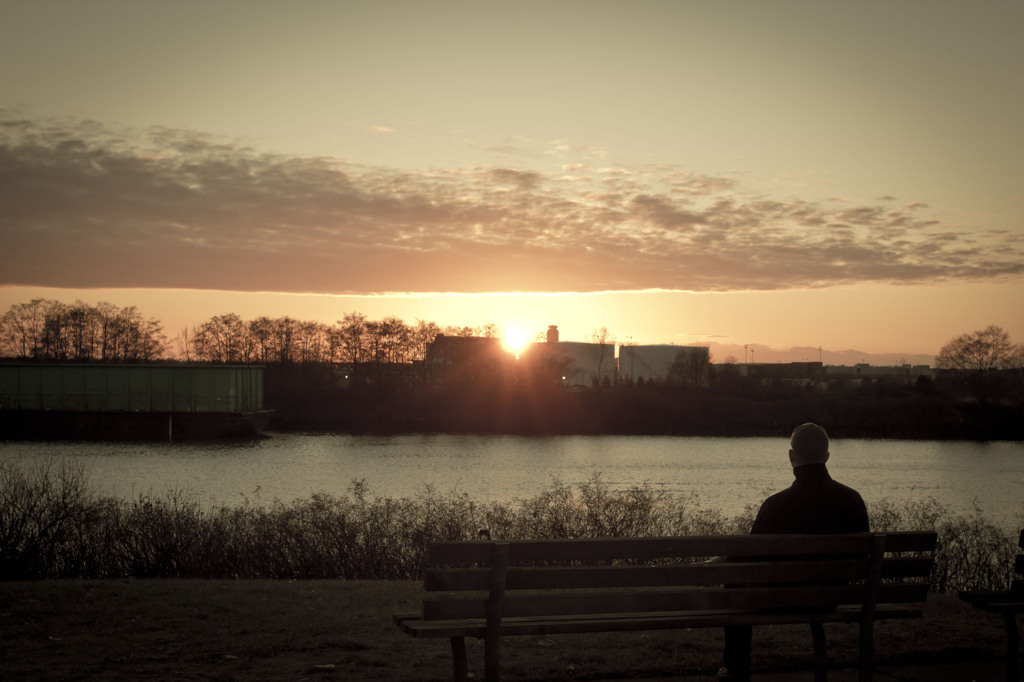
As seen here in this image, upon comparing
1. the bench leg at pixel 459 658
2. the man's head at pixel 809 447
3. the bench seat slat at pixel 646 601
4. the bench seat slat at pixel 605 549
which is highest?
the man's head at pixel 809 447

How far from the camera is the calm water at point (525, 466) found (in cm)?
3441

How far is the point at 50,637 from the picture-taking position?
772 centimetres

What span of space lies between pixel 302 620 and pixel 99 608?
7.09ft

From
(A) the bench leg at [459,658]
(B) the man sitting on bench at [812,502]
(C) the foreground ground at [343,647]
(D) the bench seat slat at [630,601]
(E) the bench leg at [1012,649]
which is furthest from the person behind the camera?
(C) the foreground ground at [343,647]

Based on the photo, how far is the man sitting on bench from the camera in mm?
5691

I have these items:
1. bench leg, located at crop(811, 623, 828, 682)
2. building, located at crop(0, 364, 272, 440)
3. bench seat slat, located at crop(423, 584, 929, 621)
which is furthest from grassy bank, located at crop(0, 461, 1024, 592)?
building, located at crop(0, 364, 272, 440)

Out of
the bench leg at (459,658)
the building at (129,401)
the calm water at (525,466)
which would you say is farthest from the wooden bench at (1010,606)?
the building at (129,401)

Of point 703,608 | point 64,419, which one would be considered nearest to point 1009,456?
point 703,608

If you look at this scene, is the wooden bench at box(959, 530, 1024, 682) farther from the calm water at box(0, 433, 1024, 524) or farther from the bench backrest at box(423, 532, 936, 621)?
the calm water at box(0, 433, 1024, 524)

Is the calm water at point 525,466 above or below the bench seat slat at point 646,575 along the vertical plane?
below

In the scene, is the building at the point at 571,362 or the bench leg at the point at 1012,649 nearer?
the bench leg at the point at 1012,649

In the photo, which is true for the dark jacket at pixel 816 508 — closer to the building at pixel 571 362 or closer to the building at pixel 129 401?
the building at pixel 129 401

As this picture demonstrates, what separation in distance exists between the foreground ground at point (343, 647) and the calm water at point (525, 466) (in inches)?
709

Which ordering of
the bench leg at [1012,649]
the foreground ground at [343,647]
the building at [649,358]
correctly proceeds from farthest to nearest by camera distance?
1. the building at [649,358]
2. the foreground ground at [343,647]
3. the bench leg at [1012,649]
